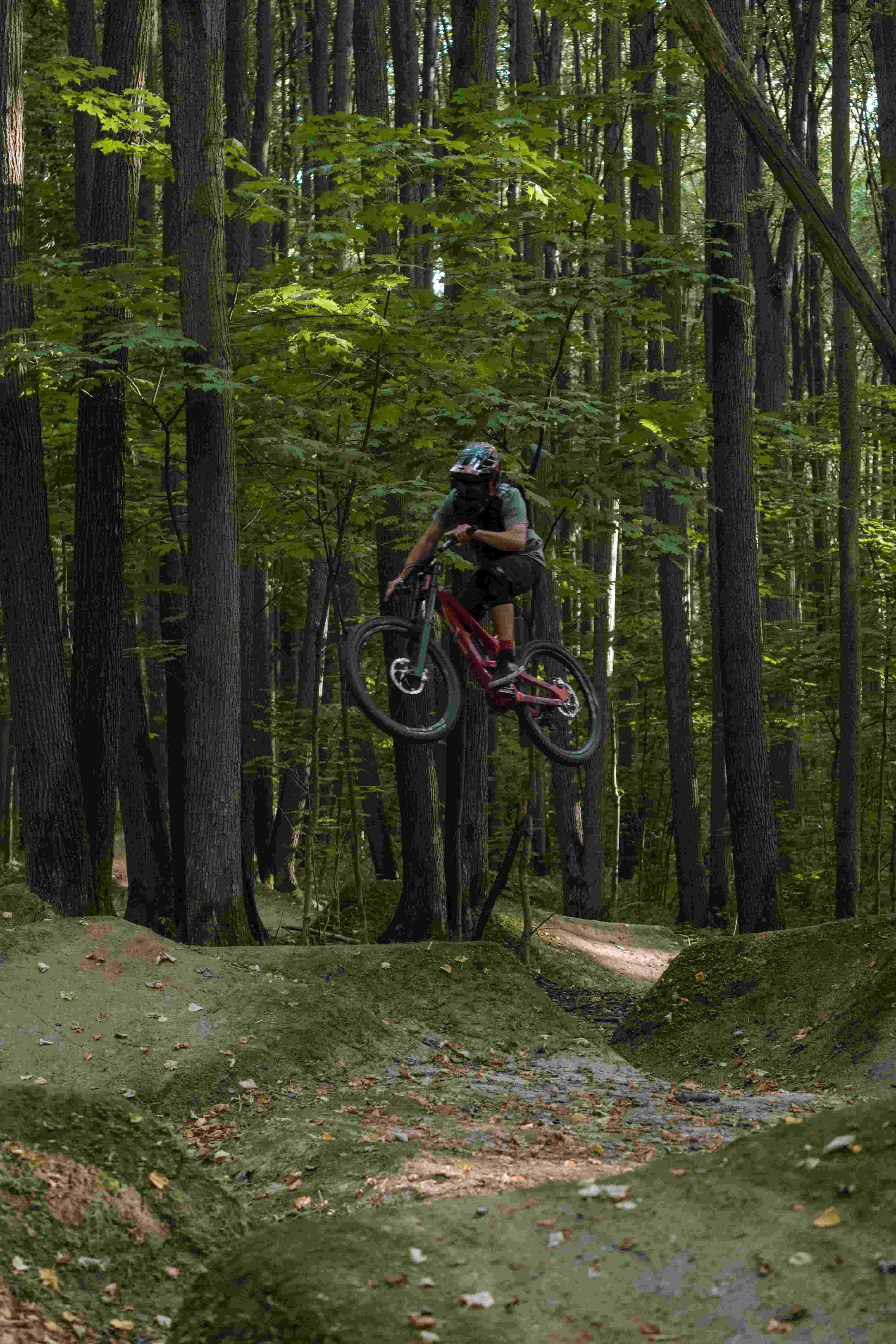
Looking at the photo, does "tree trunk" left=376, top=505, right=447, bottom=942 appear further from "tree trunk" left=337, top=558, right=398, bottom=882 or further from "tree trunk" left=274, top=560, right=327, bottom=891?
"tree trunk" left=337, top=558, right=398, bottom=882

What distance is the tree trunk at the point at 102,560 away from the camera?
10.7 meters

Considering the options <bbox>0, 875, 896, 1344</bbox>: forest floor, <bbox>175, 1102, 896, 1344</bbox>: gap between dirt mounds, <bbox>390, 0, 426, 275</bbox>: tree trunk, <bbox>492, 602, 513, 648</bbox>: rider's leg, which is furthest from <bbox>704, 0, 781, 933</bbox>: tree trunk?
<bbox>175, 1102, 896, 1344</bbox>: gap between dirt mounds

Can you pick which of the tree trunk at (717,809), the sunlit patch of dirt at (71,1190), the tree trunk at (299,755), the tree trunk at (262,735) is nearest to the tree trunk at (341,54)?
the tree trunk at (717,809)

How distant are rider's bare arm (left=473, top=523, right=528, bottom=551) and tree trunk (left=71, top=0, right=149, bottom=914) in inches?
171

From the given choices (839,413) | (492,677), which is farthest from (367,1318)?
(839,413)

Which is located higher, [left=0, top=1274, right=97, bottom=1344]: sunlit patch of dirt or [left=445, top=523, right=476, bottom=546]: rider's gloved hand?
[left=445, top=523, right=476, bottom=546]: rider's gloved hand

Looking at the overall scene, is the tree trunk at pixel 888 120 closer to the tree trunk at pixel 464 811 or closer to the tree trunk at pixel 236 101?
the tree trunk at pixel 464 811

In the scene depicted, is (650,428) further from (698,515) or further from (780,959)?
(698,515)

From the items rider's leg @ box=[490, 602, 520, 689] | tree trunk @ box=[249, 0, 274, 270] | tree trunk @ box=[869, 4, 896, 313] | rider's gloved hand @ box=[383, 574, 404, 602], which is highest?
tree trunk @ box=[249, 0, 274, 270]

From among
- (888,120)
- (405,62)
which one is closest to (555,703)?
(888,120)

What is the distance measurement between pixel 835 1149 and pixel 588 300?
7.03 metres

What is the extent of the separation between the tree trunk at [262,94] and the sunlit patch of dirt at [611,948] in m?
8.79

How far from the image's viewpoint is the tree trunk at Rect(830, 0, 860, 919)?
43.5ft

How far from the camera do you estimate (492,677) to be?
8.29 metres
